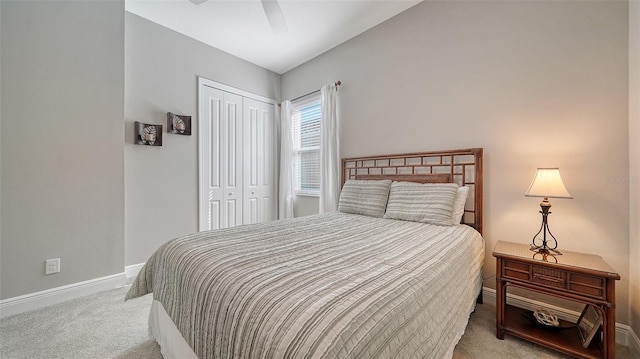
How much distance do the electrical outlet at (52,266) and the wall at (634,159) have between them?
436cm

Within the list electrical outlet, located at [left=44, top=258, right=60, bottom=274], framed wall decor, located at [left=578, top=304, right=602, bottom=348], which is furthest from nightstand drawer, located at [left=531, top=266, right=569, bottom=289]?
electrical outlet, located at [left=44, top=258, right=60, bottom=274]

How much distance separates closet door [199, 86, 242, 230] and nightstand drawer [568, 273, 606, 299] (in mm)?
3515

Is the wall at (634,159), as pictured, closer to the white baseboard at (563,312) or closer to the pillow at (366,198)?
the white baseboard at (563,312)

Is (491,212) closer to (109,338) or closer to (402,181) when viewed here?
(402,181)

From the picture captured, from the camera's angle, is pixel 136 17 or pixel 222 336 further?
pixel 136 17

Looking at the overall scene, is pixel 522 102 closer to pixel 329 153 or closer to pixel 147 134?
pixel 329 153

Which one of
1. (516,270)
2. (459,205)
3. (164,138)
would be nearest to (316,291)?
(516,270)

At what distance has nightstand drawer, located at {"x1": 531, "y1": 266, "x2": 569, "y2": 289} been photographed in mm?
1422

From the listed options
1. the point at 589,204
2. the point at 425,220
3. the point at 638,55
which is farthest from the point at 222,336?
the point at 638,55

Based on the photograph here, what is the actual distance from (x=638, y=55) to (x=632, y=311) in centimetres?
161

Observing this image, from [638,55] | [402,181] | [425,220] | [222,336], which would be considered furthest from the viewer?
[402,181]

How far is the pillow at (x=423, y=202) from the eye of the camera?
1994 millimetres

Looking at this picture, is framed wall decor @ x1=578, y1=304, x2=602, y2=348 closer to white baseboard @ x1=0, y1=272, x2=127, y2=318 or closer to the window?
the window

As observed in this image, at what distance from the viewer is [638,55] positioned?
57.4 inches
